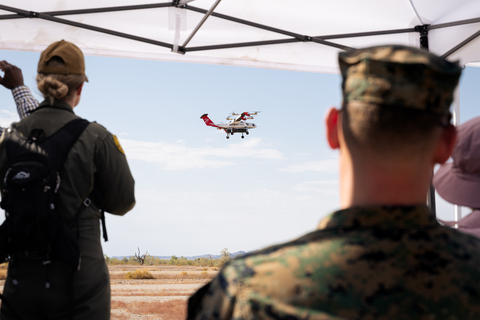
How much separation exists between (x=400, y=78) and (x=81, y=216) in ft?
5.61

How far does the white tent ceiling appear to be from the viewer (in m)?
4.96

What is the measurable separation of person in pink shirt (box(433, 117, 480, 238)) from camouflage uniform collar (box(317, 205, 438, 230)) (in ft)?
2.60

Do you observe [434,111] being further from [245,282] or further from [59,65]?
[59,65]

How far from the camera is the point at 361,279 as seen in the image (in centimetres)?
78

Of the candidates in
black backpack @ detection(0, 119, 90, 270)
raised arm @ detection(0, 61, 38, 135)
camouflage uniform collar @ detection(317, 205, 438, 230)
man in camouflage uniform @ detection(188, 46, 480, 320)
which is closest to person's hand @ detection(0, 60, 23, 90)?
raised arm @ detection(0, 61, 38, 135)

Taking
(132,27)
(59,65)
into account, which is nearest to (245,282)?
(59,65)

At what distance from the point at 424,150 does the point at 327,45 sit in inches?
201

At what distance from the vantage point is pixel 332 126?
3.13 ft

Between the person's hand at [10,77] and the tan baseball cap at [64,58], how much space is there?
1.56 ft

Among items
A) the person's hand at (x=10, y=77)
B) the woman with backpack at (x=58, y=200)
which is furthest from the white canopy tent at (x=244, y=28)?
the woman with backpack at (x=58, y=200)

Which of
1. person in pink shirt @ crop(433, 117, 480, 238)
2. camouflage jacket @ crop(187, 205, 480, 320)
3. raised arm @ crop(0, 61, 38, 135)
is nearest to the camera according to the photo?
camouflage jacket @ crop(187, 205, 480, 320)

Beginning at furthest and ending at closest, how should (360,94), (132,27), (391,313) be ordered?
(132,27) < (360,94) < (391,313)

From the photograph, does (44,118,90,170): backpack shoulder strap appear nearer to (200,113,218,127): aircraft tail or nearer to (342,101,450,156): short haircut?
(342,101,450,156): short haircut

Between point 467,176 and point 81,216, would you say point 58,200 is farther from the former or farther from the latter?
point 467,176
